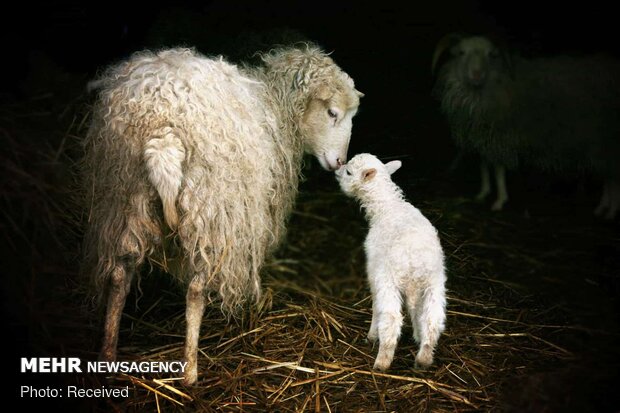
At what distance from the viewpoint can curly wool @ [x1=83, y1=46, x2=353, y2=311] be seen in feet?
9.36

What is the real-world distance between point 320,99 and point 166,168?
5.44 feet

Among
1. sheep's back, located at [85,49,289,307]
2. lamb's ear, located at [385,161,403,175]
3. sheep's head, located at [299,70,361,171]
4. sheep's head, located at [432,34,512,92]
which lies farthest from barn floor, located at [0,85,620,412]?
sheep's head, located at [432,34,512,92]

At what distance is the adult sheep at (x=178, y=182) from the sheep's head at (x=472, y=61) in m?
1.38

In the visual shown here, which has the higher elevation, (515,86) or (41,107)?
(515,86)

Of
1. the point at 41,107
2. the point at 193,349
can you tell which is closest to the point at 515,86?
the point at 193,349

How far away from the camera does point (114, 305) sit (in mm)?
3002

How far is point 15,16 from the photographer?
2934mm

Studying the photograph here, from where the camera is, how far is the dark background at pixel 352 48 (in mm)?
2912

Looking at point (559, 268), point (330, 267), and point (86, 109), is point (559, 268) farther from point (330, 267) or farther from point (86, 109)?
point (86, 109)

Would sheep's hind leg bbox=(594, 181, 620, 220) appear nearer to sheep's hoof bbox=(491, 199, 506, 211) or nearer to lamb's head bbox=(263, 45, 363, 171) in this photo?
sheep's hoof bbox=(491, 199, 506, 211)

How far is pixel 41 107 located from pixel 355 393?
2.09 metres

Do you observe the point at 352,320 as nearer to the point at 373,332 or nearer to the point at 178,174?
the point at 373,332

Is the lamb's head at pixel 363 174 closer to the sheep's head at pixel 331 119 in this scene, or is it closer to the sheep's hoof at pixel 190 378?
the sheep's head at pixel 331 119

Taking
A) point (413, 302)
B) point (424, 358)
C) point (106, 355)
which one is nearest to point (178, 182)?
point (106, 355)
